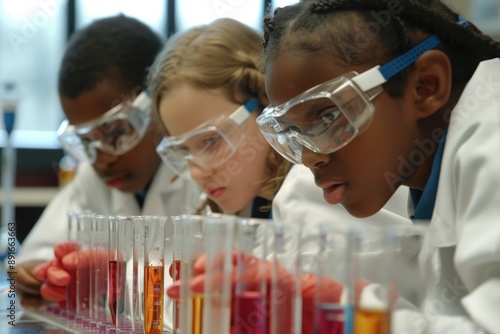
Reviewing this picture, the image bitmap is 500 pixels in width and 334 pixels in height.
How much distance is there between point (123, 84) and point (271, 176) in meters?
0.76

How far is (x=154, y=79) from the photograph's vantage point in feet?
7.25

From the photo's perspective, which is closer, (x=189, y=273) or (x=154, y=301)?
(x=189, y=273)

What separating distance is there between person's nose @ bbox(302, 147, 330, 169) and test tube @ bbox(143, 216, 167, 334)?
262mm

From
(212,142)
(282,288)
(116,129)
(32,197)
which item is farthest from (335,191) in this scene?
(32,197)

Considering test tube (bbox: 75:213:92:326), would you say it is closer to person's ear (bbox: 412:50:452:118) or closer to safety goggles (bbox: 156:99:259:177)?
safety goggles (bbox: 156:99:259:177)

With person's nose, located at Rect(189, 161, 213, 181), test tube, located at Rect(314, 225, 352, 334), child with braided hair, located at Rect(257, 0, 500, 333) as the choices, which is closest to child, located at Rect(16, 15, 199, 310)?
person's nose, located at Rect(189, 161, 213, 181)

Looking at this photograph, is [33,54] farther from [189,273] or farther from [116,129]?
[189,273]

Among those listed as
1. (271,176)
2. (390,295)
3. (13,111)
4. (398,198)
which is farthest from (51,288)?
(13,111)

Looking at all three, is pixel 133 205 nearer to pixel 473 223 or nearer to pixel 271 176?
pixel 271 176

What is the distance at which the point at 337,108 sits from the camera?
123cm

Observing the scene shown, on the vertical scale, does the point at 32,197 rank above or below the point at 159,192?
below

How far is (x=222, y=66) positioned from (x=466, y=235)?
1.13m

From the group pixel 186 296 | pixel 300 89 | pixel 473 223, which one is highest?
pixel 300 89

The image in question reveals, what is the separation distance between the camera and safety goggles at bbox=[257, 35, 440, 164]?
4.03ft
